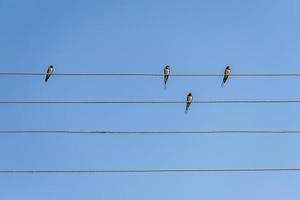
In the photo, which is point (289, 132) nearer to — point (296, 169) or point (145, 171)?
point (296, 169)

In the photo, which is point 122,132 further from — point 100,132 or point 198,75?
point 198,75

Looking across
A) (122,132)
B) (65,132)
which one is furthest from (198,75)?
(65,132)

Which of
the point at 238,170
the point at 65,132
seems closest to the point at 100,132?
the point at 65,132

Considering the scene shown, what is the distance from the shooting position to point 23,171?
13.7 m

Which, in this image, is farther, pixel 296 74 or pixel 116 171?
pixel 296 74

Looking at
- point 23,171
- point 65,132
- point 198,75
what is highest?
point 198,75

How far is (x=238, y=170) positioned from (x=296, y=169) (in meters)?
1.27

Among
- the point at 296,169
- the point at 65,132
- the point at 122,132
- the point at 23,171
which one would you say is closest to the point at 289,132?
the point at 296,169

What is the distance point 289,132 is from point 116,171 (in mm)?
3842

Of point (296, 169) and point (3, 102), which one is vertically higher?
point (3, 102)

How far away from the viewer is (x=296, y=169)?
46.7ft

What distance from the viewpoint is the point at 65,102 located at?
565 inches

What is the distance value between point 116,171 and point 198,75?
286 cm

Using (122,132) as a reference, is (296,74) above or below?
above
